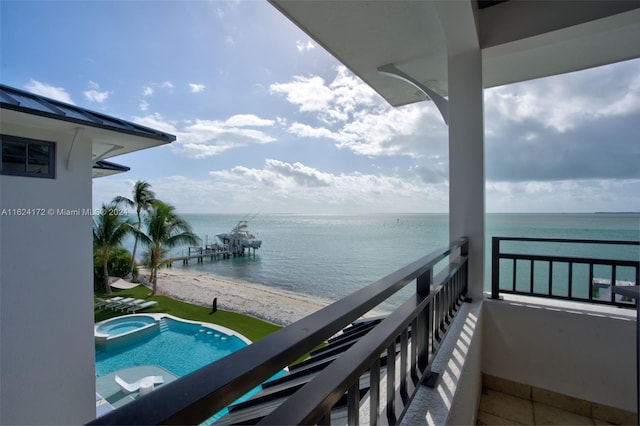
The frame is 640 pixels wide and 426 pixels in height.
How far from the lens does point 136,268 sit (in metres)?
14.0

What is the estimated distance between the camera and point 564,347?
7.19 feet

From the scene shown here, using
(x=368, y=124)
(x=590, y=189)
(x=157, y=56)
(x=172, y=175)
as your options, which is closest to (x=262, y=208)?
(x=172, y=175)

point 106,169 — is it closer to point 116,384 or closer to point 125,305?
point 116,384

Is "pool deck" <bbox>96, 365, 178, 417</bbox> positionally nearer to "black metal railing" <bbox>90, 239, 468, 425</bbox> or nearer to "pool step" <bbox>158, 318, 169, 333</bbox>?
"pool step" <bbox>158, 318, 169, 333</bbox>

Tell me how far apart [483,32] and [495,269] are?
2048mm

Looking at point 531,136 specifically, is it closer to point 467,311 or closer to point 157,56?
point 467,311

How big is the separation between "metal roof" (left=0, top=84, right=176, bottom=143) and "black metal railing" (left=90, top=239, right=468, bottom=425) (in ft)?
12.1

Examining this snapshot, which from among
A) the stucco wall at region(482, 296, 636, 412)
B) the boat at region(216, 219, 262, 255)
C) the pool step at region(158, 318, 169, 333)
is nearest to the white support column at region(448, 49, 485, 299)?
the stucco wall at region(482, 296, 636, 412)

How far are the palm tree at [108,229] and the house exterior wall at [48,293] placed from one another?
27.3 feet

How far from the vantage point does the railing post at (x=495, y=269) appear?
2451 mm

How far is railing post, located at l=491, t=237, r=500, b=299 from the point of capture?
8.04 ft

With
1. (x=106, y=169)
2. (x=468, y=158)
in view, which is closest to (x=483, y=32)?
(x=468, y=158)

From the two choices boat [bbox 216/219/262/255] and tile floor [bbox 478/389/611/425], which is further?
boat [bbox 216/219/262/255]

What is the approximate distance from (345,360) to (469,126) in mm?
2398
